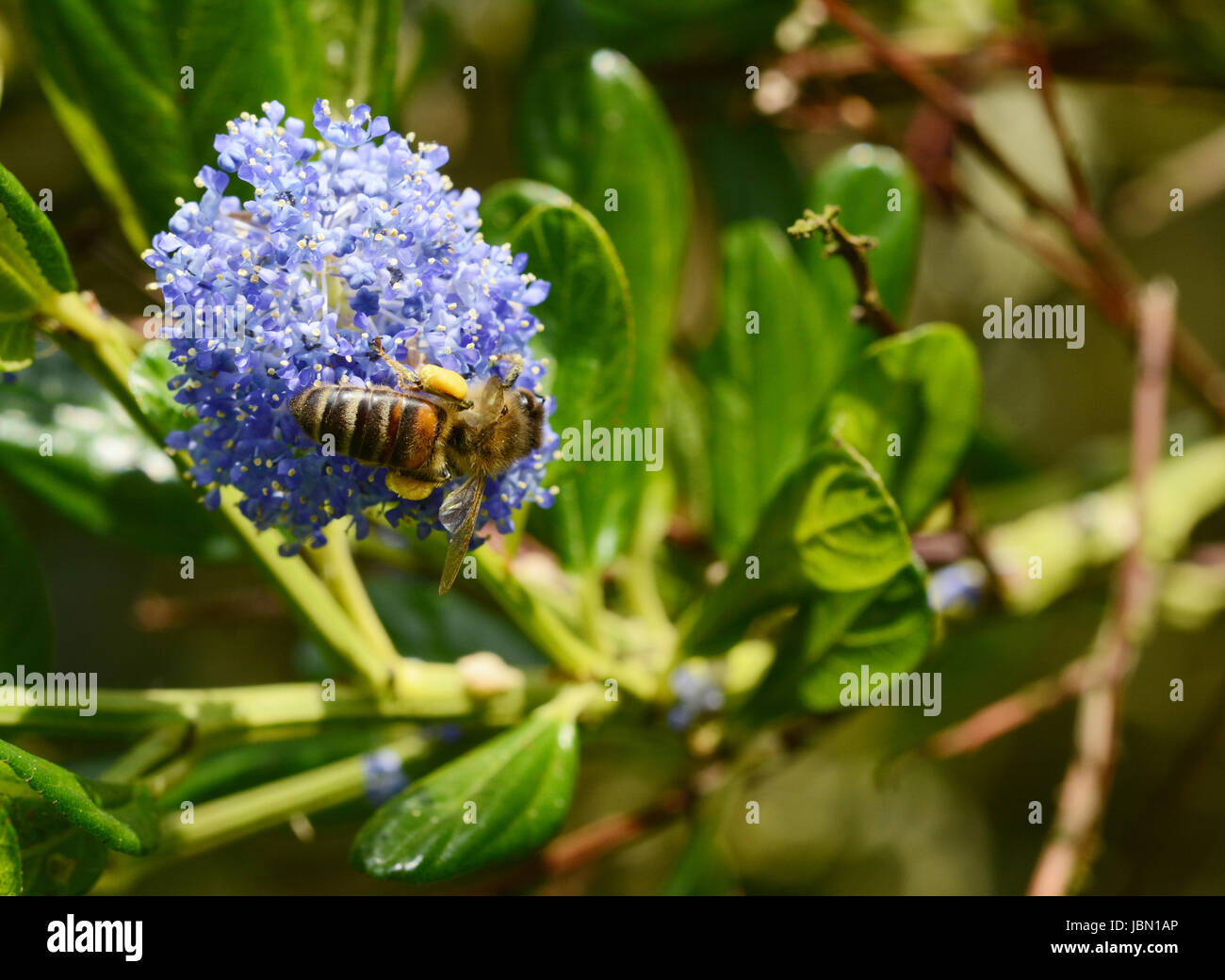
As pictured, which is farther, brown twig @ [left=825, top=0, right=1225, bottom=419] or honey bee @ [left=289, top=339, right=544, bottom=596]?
brown twig @ [left=825, top=0, right=1225, bottom=419]

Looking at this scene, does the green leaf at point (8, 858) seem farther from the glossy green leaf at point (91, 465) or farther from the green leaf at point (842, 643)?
the green leaf at point (842, 643)

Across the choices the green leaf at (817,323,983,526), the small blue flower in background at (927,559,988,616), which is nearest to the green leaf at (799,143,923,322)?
the green leaf at (817,323,983,526)

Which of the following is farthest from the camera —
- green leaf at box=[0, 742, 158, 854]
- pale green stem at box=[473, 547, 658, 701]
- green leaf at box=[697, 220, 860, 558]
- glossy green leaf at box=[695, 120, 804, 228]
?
glossy green leaf at box=[695, 120, 804, 228]

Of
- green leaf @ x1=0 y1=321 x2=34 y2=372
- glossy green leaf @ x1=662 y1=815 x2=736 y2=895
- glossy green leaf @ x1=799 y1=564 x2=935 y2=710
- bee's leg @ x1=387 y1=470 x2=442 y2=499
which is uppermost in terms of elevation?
green leaf @ x1=0 y1=321 x2=34 y2=372

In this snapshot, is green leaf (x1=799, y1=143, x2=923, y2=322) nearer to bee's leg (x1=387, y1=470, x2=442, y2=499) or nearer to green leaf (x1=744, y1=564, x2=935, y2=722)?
green leaf (x1=744, y1=564, x2=935, y2=722)

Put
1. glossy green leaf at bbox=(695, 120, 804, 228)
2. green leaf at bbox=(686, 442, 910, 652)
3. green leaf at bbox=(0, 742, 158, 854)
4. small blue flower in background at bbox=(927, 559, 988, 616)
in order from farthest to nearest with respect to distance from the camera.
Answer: glossy green leaf at bbox=(695, 120, 804, 228) < small blue flower in background at bbox=(927, 559, 988, 616) < green leaf at bbox=(686, 442, 910, 652) < green leaf at bbox=(0, 742, 158, 854)
